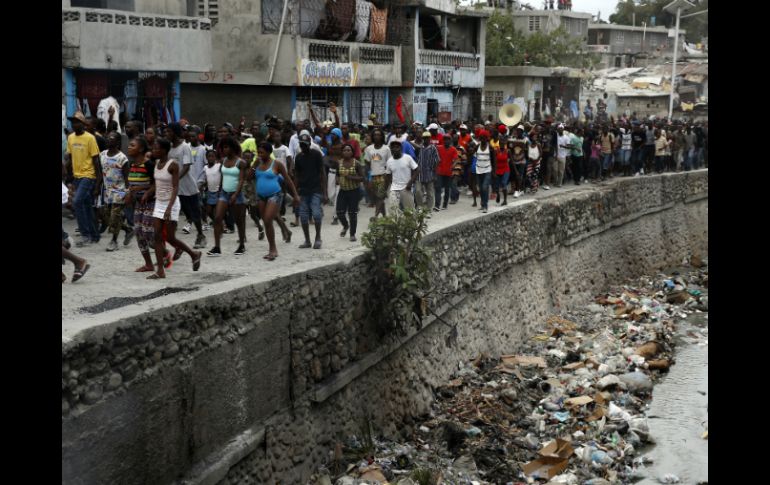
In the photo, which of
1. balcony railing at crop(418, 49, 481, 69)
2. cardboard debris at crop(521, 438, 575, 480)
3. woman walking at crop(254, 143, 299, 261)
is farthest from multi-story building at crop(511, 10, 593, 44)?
cardboard debris at crop(521, 438, 575, 480)

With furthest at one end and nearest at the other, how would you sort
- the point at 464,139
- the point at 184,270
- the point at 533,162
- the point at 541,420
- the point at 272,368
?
1. the point at 533,162
2. the point at 464,139
3. the point at 541,420
4. the point at 184,270
5. the point at 272,368

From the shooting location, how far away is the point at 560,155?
63.5 ft

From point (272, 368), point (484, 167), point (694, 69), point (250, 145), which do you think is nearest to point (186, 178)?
point (250, 145)

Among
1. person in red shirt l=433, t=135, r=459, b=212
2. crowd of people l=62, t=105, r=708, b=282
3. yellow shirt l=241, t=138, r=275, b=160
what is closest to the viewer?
crowd of people l=62, t=105, r=708, b=282

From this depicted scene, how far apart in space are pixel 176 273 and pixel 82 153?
2.33m

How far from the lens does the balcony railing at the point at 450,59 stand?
27828 mm

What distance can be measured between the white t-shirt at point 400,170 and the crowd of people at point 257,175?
0.05 ft

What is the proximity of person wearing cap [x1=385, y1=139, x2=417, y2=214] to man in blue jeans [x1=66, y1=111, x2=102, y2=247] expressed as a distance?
4043mm

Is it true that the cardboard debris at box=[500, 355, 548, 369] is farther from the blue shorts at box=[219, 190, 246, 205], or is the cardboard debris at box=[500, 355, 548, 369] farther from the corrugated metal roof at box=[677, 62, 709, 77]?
the corrugated metal roof at box=[677, 62, 709, 77]

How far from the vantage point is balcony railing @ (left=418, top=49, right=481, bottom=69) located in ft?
91.3

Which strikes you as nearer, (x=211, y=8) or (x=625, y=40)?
(x=211, y=8)

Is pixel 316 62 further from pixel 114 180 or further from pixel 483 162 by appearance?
pixel 114 180
